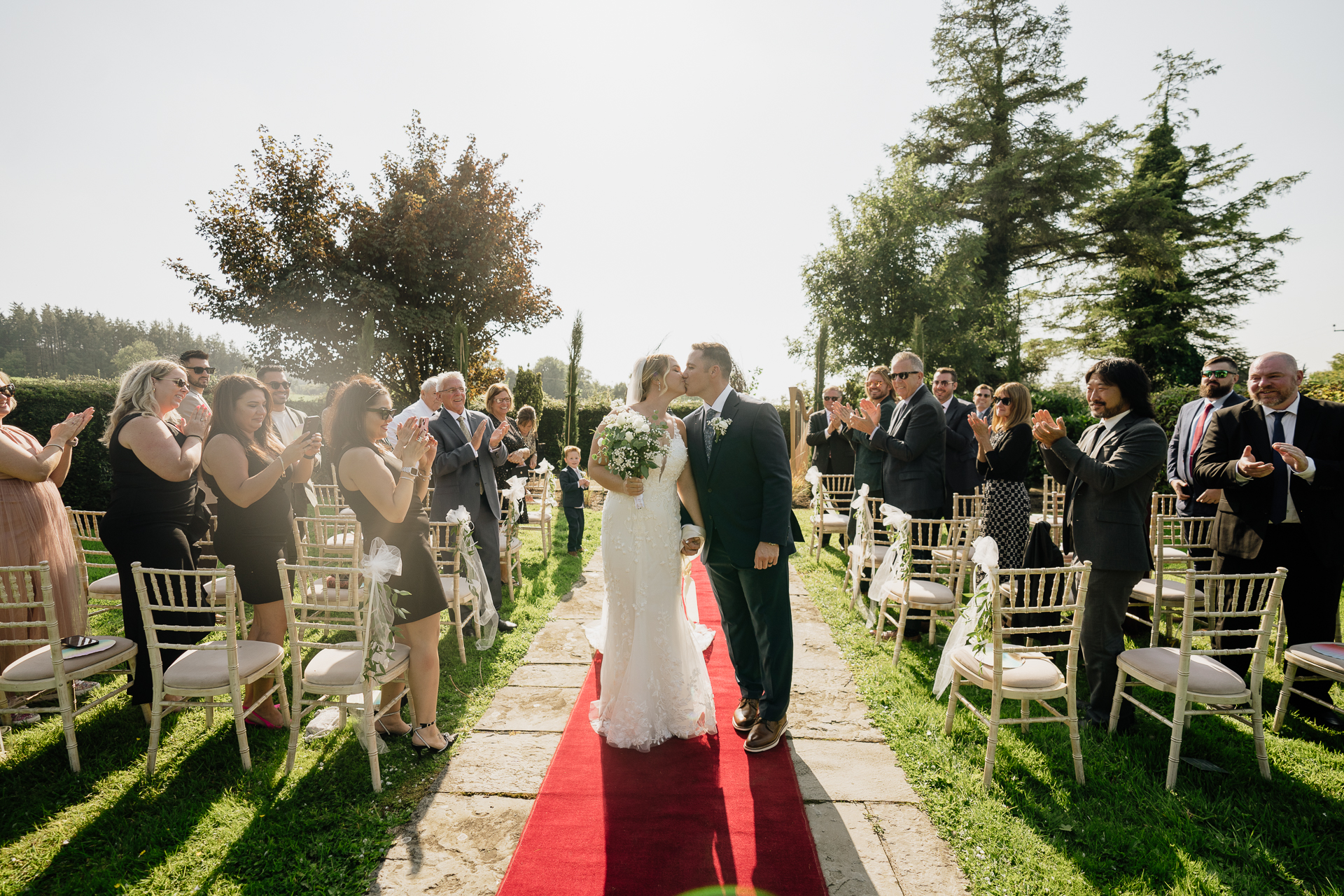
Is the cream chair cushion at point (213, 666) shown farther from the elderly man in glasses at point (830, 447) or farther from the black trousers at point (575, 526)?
the elderly man in glasses at point (830, 447)

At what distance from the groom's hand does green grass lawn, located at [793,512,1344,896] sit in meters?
1.45

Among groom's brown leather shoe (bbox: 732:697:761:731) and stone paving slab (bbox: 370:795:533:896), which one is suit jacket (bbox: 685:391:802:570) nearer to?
groom's brown leather shoe (bbox: 732:697:761:731)

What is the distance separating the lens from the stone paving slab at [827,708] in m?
3.93

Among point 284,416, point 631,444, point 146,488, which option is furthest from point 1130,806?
point 284,416

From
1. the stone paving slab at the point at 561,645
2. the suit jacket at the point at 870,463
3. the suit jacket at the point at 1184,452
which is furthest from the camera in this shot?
the suit jacket at the point at 870,463

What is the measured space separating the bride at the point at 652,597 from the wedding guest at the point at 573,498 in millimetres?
5176

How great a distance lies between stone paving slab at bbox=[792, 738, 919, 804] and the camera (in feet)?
10.6

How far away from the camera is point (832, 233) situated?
26109 millimetres

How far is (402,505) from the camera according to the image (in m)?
3.31

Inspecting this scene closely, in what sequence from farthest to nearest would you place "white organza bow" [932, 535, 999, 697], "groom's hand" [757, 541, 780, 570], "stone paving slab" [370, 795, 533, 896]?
1. "groom's hand" [757, 541, 780, 570]
2. "white organza bow" [932, 535, 999, 697]
3. "stone paving slab" [370, 795, 533, 896]

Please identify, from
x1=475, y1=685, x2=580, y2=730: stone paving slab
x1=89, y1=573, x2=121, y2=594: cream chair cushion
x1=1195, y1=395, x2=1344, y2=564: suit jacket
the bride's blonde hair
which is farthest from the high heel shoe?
x1=1195, y1=395, x2=1344, y2=564: suit jacket

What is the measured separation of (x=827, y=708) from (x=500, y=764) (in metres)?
2.28

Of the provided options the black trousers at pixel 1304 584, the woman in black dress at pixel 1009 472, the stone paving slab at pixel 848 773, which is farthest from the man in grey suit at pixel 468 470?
the black trousers at pixel 1304 584

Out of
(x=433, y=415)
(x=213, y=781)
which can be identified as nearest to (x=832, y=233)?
(x=433, y=415)
